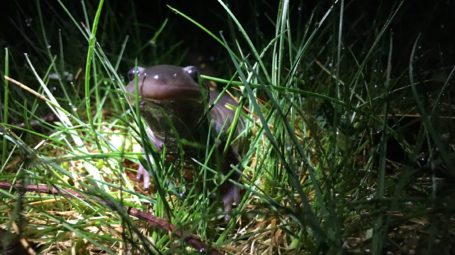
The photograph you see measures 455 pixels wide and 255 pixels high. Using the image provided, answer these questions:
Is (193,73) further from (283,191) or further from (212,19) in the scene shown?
Result: (212,19)

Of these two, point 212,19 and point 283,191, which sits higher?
point 212,19

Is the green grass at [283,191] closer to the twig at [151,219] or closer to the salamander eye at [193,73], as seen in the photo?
the twig at [151,219]

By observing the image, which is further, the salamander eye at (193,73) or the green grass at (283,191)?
the salamander eye at (193,73)

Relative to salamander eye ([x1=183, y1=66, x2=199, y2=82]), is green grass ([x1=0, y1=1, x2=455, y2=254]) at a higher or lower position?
lower

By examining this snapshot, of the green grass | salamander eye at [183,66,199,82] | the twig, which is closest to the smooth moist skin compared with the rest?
salamander eye at [183,66,199,82]

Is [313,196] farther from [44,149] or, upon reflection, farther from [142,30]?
[142,30]

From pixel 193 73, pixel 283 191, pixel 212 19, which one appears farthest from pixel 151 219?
pixel 212 19

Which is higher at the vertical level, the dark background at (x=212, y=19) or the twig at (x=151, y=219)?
the dark background at (x=212, y=19)

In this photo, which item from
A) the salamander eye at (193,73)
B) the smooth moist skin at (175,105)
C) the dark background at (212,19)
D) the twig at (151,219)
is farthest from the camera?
the dark background at (212,19)

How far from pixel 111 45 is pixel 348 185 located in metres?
2.27

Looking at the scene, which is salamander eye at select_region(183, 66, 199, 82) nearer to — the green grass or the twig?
the green grass

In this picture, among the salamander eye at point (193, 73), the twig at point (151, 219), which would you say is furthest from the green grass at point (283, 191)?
the salamander eye at point (193, 73)

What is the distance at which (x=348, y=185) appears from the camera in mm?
1699

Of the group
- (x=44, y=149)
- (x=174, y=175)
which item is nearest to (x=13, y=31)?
(x=44, y=149)
